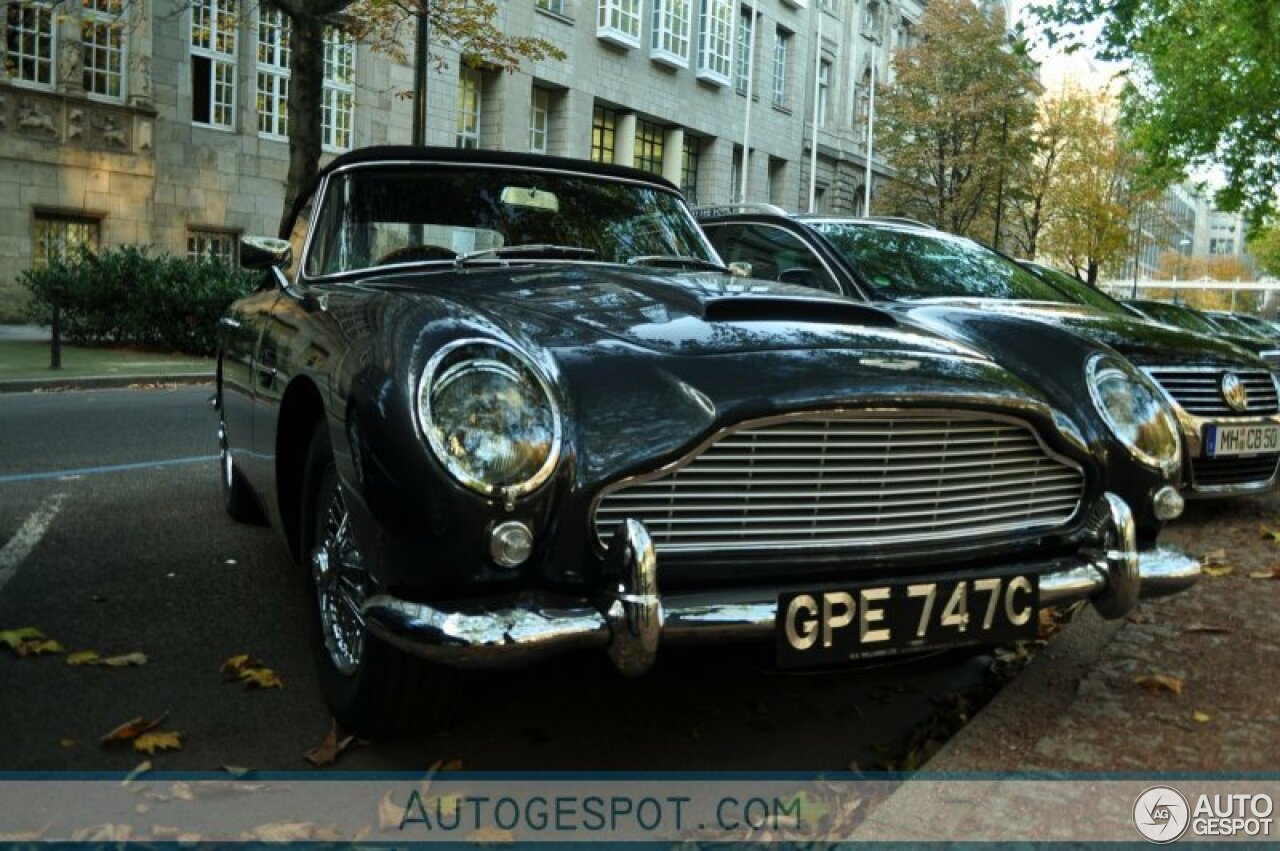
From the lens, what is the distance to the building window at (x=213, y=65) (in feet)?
68.5

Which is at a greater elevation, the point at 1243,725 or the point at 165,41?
→ the point at 165,41

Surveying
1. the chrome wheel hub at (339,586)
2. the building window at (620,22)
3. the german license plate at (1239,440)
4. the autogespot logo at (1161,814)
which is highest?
the building window at (620,22)

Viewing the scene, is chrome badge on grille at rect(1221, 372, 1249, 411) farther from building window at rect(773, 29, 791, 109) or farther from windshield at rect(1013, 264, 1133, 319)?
building window at rect(773, 29, 791, 109)

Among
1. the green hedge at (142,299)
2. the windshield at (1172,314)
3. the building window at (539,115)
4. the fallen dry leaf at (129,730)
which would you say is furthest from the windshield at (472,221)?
the building window at (539,115)

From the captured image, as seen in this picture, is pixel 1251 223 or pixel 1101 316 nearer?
pixel 1101 316

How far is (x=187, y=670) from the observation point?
11.6 feet

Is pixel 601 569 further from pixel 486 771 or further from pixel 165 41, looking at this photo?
pixel 165 41

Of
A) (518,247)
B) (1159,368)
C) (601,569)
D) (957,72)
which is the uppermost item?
(957,72)

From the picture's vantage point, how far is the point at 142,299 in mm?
15367

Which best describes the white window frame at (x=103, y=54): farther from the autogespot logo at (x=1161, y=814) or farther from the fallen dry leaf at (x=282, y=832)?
the autogespot logo at (x=1161, y=814)

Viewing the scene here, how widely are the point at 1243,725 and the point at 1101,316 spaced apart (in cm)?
328

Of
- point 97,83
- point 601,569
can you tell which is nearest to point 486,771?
point 601,569

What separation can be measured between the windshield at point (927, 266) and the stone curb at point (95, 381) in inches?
326

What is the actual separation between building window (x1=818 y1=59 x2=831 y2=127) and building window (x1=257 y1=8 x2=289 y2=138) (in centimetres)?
2226
